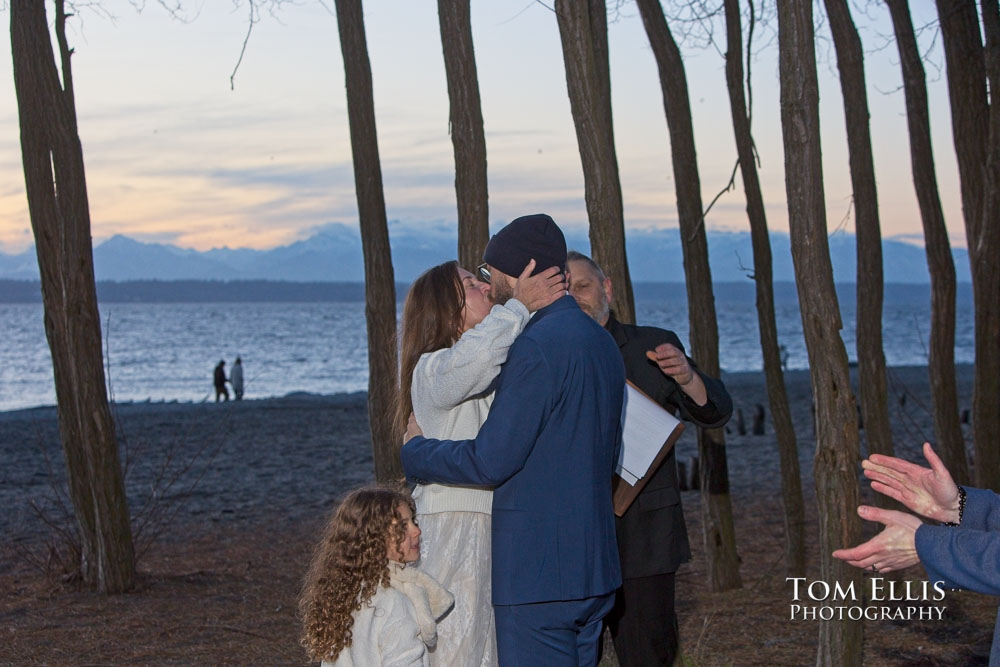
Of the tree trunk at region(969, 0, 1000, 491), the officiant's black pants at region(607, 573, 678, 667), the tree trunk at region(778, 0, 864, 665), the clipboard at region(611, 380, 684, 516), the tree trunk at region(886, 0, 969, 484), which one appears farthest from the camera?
the tree trunk at region(886, 0, 969, 484)

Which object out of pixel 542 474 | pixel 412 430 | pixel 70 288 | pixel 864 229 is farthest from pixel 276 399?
pixel 542 474

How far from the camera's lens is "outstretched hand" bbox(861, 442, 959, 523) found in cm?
251

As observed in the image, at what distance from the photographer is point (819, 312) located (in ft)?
16.2

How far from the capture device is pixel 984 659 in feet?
19.4

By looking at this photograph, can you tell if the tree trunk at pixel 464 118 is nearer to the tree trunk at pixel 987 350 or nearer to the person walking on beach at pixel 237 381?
the tree trunk at pixel 987 350

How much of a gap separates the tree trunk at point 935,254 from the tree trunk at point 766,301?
3.75 ft

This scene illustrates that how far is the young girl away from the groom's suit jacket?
0.22 metres

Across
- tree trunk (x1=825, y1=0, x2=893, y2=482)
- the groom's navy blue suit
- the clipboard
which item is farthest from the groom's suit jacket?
tree trunk (x1=825, y1=0, x2=893, y2=482)

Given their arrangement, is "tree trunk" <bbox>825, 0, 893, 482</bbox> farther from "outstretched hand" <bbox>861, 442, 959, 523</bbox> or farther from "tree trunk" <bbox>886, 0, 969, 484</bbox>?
"outstretched hand" <bbox>861, 442, 959, 523</bbox>

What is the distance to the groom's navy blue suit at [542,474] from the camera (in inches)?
125

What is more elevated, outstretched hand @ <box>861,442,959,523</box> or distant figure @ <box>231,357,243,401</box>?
outstretched hand @ <box>861,442,959,523</box>

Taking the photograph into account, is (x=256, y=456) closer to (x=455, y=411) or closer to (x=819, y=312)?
(x=819, y=312)

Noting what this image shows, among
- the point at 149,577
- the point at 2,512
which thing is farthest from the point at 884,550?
the point at 2,512

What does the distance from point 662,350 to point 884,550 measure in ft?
5.85
